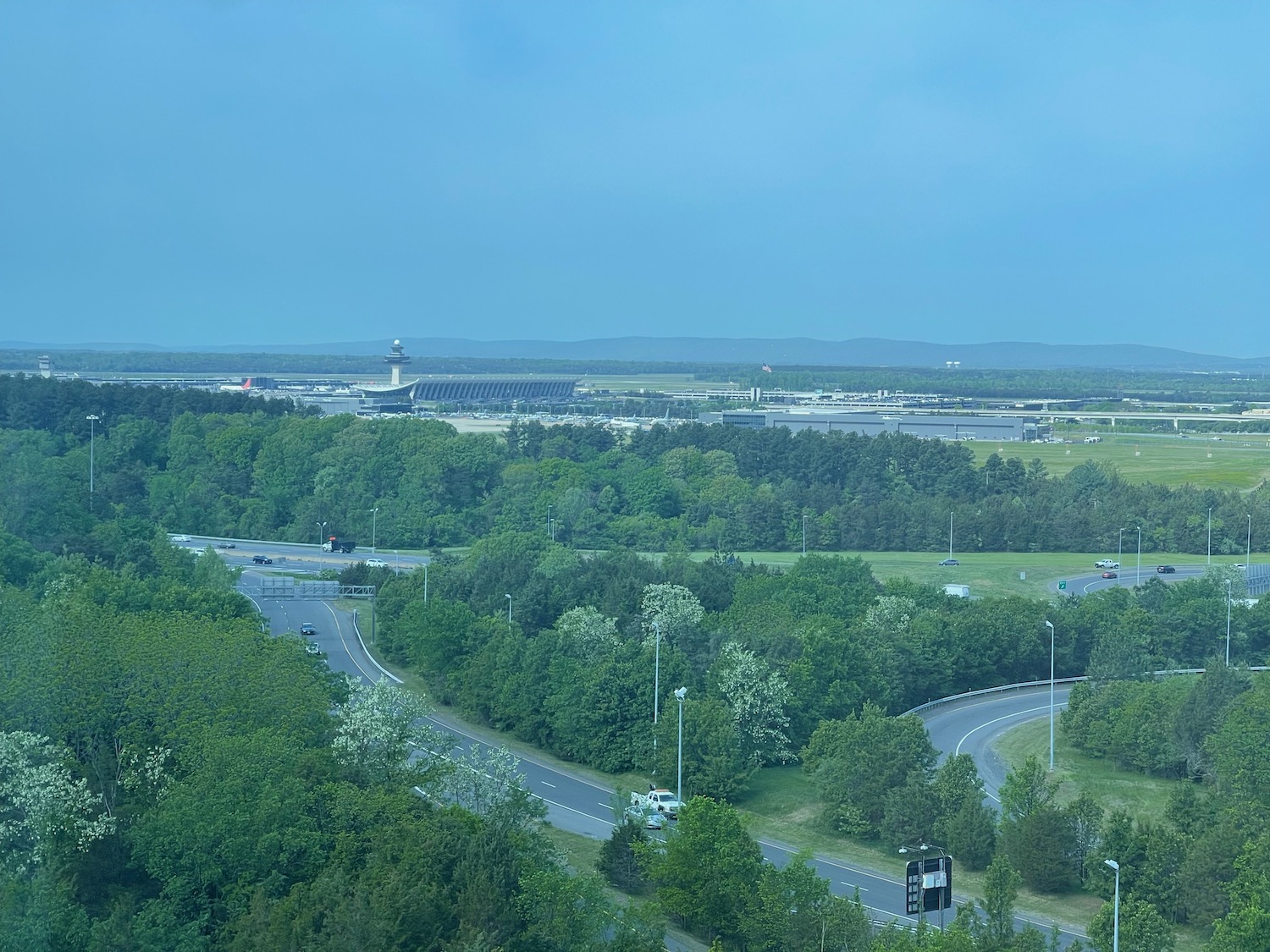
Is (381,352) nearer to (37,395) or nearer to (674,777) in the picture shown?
(37,395)

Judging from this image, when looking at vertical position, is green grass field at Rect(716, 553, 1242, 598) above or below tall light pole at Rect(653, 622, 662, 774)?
below

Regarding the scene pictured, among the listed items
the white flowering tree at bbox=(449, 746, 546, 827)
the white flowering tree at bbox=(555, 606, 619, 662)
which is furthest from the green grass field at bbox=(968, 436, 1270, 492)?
the white flowering tree at bbox=(449, 746, 546, 827)

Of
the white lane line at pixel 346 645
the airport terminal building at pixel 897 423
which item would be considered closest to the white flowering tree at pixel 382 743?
the white lane line at pixel 346 645

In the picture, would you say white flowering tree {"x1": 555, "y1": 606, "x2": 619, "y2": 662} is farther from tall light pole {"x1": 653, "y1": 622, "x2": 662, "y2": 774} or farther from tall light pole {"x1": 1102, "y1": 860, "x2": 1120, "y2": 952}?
tall light pole {"x1": 1102, "y1": 860, "x2": 1120, "y2": 952}

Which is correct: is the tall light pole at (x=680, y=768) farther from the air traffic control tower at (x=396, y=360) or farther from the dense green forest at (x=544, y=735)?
the air traffic control tower at (x=396, y=360)

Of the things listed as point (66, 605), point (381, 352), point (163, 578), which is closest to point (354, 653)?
point (163, 578)

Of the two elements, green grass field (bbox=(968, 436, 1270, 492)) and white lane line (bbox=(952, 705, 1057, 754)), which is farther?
green grass field (bbox=(968, 436, 1270, 492))

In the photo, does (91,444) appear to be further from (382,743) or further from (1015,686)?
(382,743)
